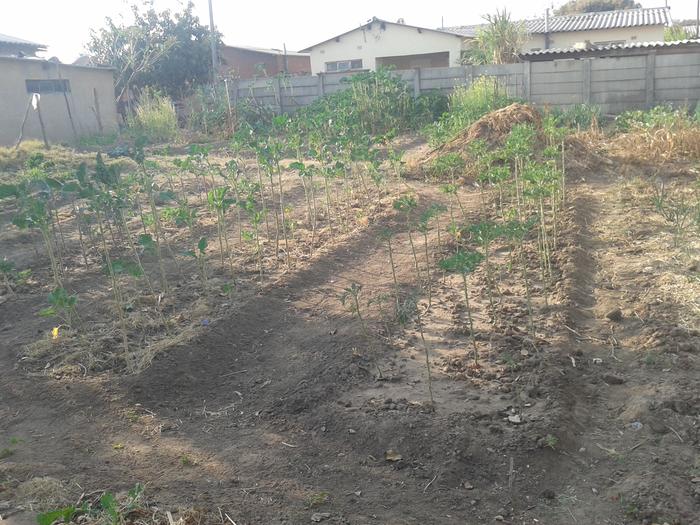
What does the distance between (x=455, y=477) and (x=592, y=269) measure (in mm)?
2819

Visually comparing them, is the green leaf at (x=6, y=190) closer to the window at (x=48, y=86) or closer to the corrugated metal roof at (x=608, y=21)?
the window at (x=48, y=86)

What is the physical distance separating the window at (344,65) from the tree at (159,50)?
430 centimetres

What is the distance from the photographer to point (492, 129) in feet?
30.1

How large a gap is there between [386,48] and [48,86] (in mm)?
11332

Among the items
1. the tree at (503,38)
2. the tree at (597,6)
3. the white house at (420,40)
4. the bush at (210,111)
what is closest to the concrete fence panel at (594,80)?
the tree at (503,38)

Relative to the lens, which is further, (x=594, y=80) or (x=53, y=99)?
(x=53, y=99)

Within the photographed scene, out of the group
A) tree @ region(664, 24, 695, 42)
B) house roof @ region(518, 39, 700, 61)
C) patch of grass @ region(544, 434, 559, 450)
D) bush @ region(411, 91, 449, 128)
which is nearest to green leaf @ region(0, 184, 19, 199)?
patch of grass @ region(544, 434, 559, 450)

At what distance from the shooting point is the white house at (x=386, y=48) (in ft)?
71.8

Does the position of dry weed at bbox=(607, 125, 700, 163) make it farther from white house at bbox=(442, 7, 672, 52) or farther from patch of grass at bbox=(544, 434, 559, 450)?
white house at bbox=(442, 7, 672, 52)

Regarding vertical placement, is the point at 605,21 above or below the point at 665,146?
above

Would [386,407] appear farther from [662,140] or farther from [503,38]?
[503,38]

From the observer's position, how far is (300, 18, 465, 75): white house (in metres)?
21.9

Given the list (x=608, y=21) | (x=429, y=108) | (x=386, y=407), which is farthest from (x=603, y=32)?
(x=386, y=407)

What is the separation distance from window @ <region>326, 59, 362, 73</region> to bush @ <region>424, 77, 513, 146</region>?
978 centimetres
